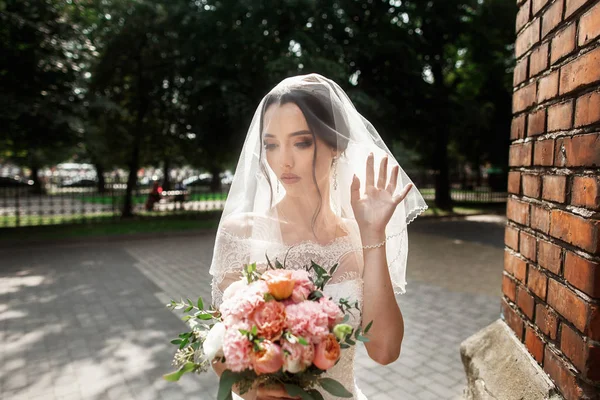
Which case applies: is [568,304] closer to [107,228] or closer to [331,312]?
[331,312]

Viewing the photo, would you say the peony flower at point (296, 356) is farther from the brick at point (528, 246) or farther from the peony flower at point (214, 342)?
the brick at point (528, 246)

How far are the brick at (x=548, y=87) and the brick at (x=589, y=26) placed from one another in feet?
0.64

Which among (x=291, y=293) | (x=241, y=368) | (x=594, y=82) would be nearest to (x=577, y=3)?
(x=594, y=82)

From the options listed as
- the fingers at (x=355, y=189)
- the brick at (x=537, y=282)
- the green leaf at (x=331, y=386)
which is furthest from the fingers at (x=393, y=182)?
the green leaf at (x=331, y=386)

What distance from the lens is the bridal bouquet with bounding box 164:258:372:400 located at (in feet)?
3.86

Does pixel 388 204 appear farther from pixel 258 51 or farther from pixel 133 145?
pixel 133 145

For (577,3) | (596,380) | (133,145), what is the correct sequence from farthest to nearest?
(133,145) → (577,3) → (596,380)

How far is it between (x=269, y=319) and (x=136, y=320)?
4.80m

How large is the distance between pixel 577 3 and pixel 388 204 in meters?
0.88

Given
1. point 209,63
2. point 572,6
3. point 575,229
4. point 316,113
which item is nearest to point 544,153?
point 575,229

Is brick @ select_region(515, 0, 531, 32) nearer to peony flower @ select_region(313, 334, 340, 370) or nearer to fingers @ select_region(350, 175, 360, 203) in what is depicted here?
fingers @ select_region(350, 175, 360, 203)

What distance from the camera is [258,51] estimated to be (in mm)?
12586

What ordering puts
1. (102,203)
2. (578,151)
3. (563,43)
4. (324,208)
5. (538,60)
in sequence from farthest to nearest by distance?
(102,203) < (324,208) < (538,60) < (563,43) < (578,151)

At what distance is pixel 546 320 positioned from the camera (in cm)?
146
